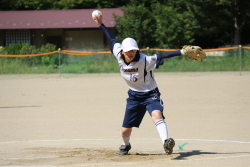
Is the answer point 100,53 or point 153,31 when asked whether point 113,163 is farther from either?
point 153,31

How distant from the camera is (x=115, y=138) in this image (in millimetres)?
9203

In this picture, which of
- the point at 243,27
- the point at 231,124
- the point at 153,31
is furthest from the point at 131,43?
the point at 243,27

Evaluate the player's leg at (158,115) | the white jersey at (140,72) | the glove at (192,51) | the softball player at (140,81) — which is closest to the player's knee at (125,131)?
the softball player at (140,81)

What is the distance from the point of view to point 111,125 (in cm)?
1073

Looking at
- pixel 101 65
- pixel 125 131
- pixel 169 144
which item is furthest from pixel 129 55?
pixel 101 65

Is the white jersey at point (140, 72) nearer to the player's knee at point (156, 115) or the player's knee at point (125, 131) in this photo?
the player's knee at point (156, 115)

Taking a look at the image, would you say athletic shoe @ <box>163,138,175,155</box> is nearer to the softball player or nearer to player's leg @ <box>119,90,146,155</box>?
the softball player

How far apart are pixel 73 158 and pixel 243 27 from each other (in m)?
31.3

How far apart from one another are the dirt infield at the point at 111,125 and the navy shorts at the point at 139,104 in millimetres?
683

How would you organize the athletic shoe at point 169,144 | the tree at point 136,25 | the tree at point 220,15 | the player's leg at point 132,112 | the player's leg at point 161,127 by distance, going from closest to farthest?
1. the athletic shoe at point 169,144
2. the player's leg at point 161,127
3. the player's leg at point 132,112
4. the tree at point 220,15
5. the tree at point 136,25

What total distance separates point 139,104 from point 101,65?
19.0m

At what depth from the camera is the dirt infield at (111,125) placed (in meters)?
7.14

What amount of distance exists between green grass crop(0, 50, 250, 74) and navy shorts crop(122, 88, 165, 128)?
59.8 ft

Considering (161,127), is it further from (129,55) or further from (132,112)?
(129,55)
